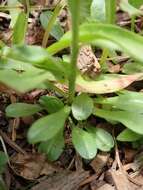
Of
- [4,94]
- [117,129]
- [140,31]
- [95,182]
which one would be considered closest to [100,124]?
[117,129]

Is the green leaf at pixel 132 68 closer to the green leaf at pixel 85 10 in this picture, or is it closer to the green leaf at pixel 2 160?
the green leaf at pixel 85 10

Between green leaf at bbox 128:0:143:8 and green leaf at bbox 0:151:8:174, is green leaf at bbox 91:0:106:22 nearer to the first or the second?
green leaf at bbox 128:0:143:8

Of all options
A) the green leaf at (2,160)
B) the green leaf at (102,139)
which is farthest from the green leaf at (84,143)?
the green leaf at (2,160)

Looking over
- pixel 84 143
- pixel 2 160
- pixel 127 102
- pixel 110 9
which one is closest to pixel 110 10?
pixel 110 9

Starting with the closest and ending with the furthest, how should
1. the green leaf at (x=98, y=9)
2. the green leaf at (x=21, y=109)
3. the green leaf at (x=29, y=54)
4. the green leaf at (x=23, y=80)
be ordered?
1. the green leaf at (x=23, y=80)
2. the green leaf at (x=29, y=54)
3. the green leaf at (x=21, y=109)
4. the green leaf at (x=98, y=9)

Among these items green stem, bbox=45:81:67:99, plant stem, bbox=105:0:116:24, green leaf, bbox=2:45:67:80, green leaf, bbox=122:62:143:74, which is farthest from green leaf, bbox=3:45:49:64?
green leaf, bbox=122:62:143:74

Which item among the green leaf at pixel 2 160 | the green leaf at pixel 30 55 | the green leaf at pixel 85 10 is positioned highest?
the green leaf at pixel 85 10
